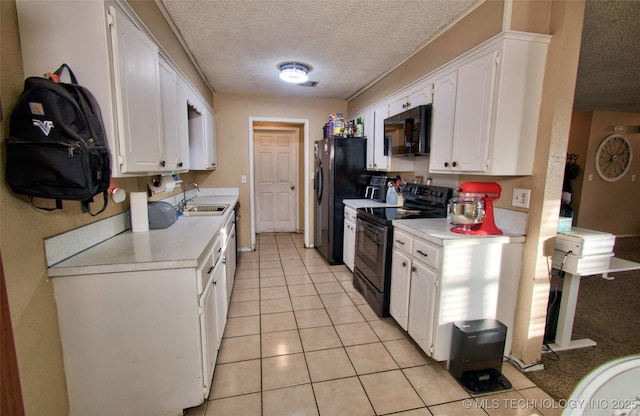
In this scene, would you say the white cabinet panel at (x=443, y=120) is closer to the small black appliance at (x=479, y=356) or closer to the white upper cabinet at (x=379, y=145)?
the white upper cabinet at (x=379, y=145)

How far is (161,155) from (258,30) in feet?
4.65

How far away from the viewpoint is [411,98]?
110 inches

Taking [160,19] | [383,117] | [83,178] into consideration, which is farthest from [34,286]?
[383,117]

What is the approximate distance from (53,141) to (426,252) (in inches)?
80.0

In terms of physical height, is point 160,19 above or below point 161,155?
above

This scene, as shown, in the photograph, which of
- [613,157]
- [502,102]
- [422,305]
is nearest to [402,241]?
[422,305]

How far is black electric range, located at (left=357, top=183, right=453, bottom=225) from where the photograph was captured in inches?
101

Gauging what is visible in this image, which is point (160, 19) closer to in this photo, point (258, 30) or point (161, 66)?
point (161, 66)

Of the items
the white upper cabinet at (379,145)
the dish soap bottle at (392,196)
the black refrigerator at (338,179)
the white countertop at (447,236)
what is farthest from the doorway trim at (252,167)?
the white countertop at (447,236)

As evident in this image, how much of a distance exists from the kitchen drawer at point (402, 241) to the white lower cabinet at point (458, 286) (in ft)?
0.31

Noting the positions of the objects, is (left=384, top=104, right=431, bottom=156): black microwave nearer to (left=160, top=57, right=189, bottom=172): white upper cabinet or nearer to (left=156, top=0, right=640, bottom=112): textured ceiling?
(left=156, top=0, right=640, bottom=112): textured ceiling

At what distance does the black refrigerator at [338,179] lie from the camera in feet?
12.5

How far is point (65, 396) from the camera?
138cm

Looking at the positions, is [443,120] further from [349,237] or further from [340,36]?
[349,237]
